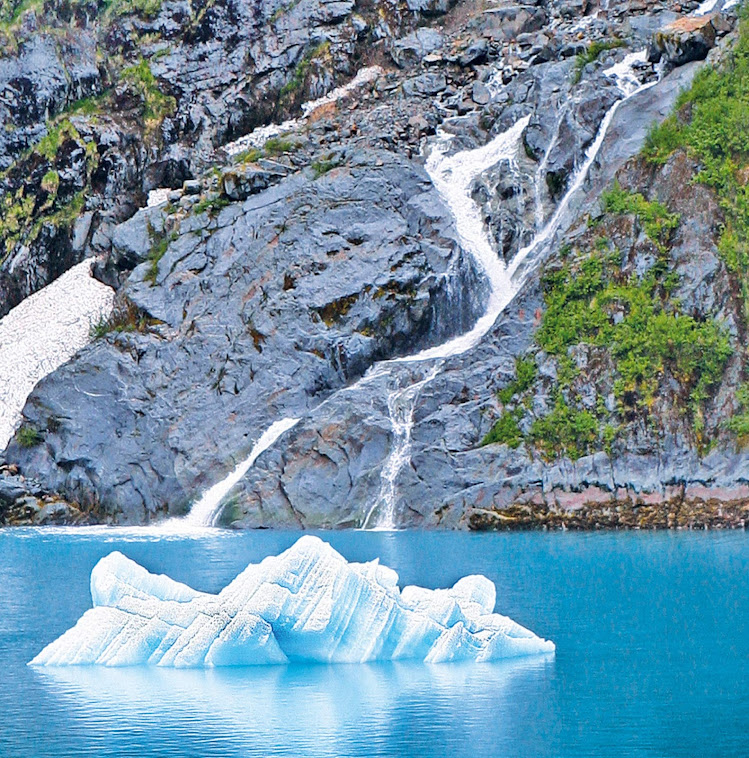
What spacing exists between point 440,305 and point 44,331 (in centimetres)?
2002

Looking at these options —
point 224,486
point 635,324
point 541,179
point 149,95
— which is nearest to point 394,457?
point 224,486

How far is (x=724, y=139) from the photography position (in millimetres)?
45312

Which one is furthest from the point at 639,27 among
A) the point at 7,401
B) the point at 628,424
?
the point at 7,401

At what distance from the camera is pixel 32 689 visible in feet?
62.7

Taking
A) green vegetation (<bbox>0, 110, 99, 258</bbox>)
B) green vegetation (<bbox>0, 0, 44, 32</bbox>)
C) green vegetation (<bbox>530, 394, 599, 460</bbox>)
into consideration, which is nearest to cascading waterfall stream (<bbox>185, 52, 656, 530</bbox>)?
green vegetation (<bbox>530, 394, 599, 460</bbox>)

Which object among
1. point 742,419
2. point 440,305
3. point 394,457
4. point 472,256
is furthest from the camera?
point 472,256

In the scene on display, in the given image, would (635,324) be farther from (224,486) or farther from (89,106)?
(89,106)

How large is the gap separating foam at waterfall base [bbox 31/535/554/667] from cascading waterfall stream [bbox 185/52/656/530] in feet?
75.1

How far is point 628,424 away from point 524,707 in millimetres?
25620

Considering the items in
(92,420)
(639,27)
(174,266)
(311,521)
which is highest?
(639,27)

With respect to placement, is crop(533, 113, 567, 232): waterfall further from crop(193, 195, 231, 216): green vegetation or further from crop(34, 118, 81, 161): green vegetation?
crop(34, 118, 81, 161): green vegetation

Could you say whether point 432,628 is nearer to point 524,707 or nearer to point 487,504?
point 524,707

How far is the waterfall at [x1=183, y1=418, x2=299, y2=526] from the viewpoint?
1817 inches

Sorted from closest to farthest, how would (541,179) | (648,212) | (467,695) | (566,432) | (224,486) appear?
(467,695) → (566,432) → (648,212) → (224,486) → (541,179)
